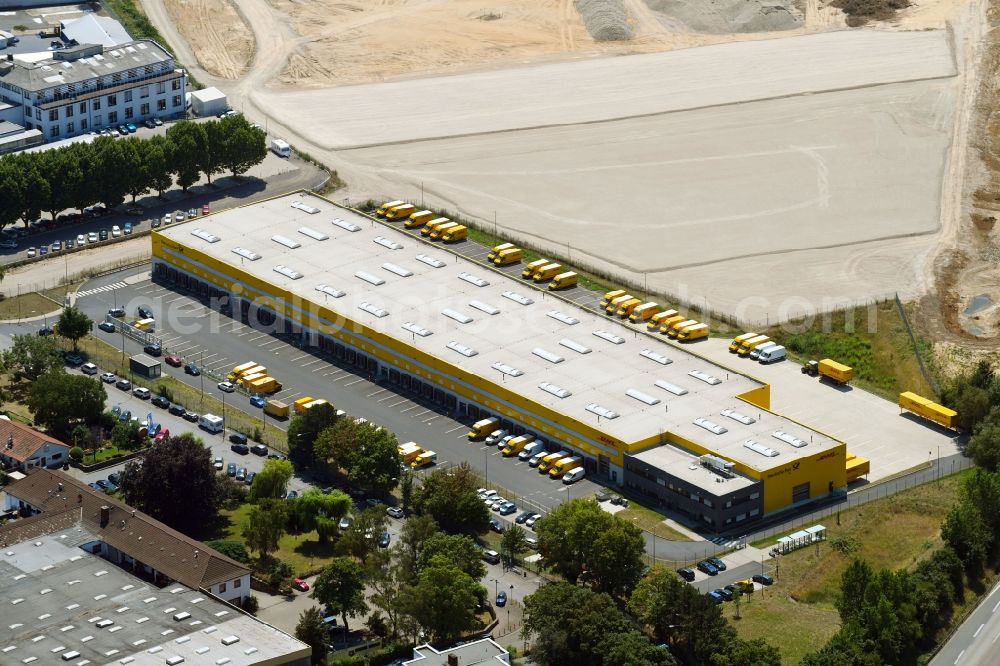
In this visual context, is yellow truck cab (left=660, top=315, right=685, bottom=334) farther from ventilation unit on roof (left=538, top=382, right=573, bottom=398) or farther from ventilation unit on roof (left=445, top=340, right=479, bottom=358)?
ventilation unit on roof (left=538, top=382, right=573, bottom=398)

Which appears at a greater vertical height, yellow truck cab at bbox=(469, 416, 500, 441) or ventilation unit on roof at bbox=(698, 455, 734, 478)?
ventilation unit on roof at bbox=(698, 455, 734, 478)

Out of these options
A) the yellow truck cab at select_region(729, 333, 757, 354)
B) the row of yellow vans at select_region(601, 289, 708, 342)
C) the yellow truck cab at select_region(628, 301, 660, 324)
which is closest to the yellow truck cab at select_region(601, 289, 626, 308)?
the row of yellow vans at select_region(601, 289, 708, 342)

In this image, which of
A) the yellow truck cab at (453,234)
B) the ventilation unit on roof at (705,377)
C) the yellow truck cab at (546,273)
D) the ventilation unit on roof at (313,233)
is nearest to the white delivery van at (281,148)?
the yellow truck cab at (453,234)

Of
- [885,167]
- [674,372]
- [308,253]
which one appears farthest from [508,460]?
[885,167]

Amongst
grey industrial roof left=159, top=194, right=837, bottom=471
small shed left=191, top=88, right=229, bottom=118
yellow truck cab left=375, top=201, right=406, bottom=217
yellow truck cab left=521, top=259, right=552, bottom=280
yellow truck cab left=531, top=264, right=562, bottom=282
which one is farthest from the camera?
small shed left=191, top=88, right=229, bottom=118

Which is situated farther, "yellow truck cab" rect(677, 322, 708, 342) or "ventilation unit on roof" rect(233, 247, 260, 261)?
"ventilation unit on roof" rect(233, 247, 260, 261)

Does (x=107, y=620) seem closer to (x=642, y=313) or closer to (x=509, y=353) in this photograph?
(x=509, y=353)

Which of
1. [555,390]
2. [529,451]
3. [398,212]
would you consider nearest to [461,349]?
[555,390]

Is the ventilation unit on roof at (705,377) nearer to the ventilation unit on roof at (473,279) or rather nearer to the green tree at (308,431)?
the ventilation unit on roof at (473,279)
